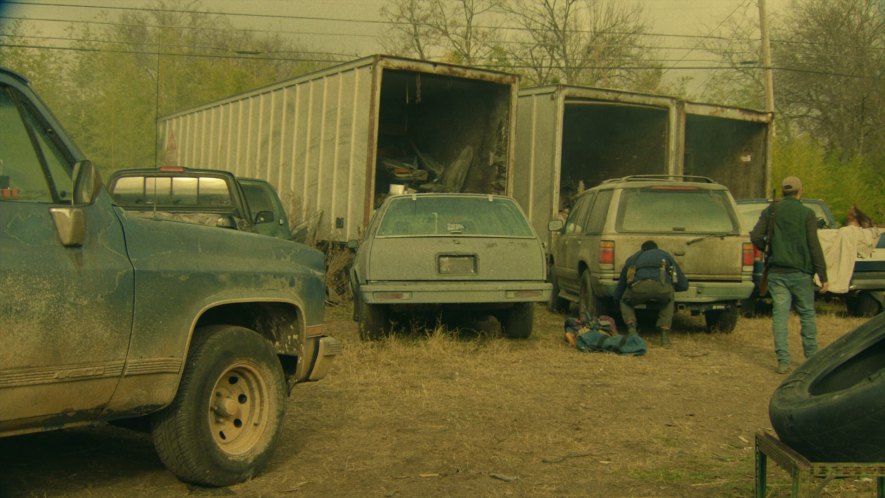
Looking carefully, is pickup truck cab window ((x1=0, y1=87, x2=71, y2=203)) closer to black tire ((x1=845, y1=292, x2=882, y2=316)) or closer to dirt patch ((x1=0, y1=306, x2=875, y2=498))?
dirt patch ((x1=0, y1=306, x2=875, y2=498))

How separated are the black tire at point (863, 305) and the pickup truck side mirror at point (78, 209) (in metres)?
12.1

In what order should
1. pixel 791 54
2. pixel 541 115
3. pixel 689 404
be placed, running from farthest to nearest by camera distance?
pixel 791 54
pixel 541 115
pixel 689 404

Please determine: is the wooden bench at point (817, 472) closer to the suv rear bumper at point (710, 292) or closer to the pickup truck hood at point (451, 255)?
the pickup truck hood at point (451, 255)

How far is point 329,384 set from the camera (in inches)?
319

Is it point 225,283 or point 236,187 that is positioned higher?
point 236,187

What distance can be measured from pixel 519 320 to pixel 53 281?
6910mm

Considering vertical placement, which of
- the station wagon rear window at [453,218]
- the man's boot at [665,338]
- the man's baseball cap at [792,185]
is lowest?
the man's boot at [665,338]

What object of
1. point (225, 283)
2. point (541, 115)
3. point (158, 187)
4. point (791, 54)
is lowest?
point (225, 283)

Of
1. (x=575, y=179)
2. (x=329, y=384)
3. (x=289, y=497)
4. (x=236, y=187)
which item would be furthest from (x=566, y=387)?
(x=575, y=179)

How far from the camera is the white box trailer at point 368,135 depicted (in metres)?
14.0

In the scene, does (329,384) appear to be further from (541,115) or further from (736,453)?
(541,115)

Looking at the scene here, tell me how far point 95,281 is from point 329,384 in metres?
3.97

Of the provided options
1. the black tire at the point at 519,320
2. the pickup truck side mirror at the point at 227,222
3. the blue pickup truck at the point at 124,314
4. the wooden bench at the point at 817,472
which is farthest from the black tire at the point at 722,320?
the wooden bench at the point at 817,472

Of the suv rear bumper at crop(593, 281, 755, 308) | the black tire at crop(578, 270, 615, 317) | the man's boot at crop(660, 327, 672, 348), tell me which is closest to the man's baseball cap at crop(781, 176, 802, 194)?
the suv rear bumper at crop(593, 281, 755, 308)
